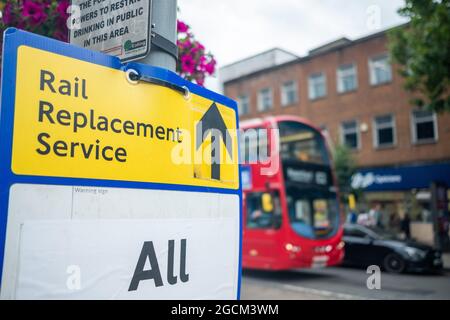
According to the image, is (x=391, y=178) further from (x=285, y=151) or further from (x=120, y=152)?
(x=120, y=152)

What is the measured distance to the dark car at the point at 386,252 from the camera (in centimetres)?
1187

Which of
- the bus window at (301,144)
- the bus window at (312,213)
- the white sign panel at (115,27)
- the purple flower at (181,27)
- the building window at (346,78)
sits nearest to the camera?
the white sign panel at (115,27)

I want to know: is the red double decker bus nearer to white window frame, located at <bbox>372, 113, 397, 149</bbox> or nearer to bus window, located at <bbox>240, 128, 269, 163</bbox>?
bus window, located at <bbox>240, 128, 269, 163</bbox>

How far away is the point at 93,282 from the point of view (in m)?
1.43

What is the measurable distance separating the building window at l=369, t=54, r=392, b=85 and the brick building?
51mm

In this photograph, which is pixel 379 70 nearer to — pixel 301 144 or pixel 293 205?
pixel 301 144

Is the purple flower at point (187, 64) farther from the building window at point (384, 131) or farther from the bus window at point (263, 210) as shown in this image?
the building window at point (384, 131)

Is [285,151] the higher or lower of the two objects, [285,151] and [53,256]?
the higher

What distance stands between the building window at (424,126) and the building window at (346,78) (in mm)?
3813

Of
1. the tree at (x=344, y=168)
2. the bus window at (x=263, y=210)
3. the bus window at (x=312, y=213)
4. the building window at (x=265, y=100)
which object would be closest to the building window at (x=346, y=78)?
the tree at (x=344, y=168)

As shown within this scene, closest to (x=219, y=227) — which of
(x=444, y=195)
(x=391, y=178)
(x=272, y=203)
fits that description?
(x=272, y=203)

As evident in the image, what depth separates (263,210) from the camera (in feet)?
36.6

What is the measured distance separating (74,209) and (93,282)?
0.83ft

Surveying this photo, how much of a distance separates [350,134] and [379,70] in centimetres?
377
